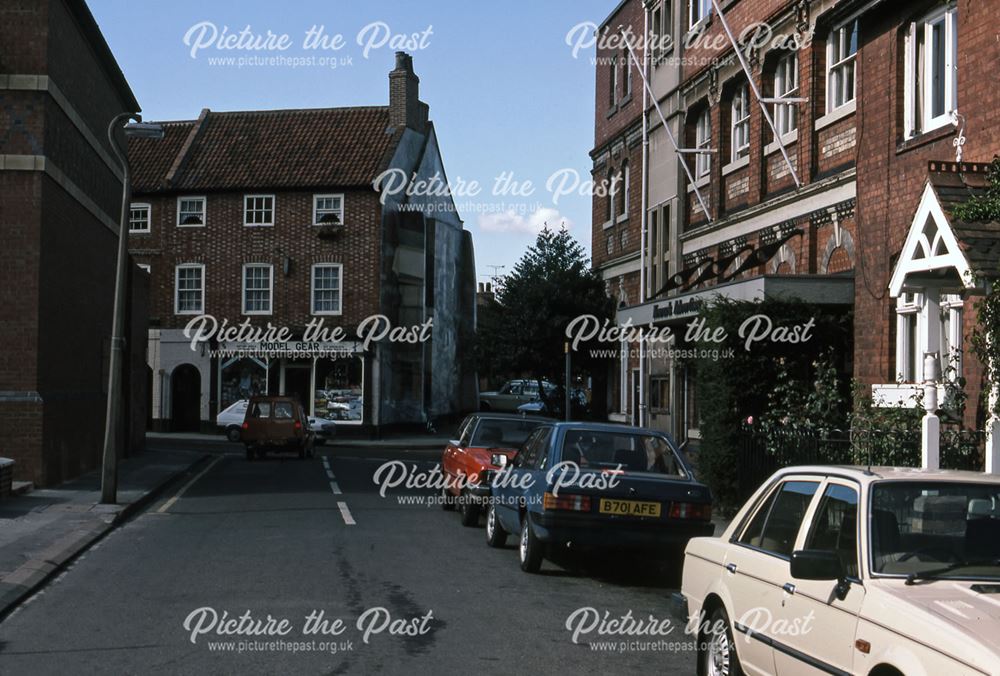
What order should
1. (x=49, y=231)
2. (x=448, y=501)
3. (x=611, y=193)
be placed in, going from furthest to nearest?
1. (x=611, y=193)
2. (x=49, y=231)
3. (x=448, y=501)

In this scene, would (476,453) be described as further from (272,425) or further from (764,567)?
(272,425)

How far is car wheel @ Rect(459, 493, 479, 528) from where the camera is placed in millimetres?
16809

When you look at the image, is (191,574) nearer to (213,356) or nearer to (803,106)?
(803,106)

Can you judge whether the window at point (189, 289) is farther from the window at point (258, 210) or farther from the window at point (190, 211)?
the window at point (258, 210)

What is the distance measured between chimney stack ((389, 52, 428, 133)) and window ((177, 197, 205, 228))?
808 cm

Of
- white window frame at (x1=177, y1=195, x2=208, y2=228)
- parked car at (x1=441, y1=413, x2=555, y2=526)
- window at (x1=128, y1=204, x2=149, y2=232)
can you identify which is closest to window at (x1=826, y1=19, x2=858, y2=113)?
parked car at (x1=441, y1=413, x2=555, y2=526)

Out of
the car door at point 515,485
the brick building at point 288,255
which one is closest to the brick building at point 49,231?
the car door at point 515,485

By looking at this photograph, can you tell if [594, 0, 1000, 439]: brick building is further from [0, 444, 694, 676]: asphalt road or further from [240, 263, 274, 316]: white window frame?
[240, 263, 274, 316]: white window frame

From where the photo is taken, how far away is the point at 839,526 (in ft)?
20.9

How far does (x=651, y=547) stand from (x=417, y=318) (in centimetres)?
3873

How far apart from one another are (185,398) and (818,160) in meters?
32.6

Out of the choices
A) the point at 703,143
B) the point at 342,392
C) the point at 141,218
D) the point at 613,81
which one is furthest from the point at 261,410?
the point at 141,218

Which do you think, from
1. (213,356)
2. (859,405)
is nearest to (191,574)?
(859,405)

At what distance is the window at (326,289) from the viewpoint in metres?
46.7
